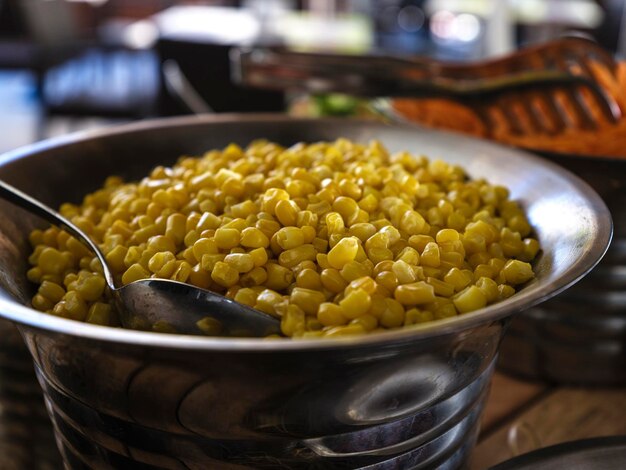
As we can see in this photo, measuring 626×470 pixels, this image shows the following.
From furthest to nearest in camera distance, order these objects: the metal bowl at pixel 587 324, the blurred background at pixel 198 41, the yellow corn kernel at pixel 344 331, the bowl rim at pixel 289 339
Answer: the blurred background at pixel 198 41 < the metal bowl at pixel 587 324 < the yellow corn kernel at pixel 344 331 < the bowl rim at pixel 289 339

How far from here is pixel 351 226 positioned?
0.83m

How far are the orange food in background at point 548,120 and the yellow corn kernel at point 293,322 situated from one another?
606 millimetres

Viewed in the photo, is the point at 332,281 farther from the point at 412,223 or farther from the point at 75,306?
the point at 75,306

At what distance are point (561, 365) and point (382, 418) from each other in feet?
1.98

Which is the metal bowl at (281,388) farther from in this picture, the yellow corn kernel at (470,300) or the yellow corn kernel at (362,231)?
the yellow corn kernel at (362,231)

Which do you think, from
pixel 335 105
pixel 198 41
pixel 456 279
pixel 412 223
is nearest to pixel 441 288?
pixel 456 279

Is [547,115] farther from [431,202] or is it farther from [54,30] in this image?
[54,30]

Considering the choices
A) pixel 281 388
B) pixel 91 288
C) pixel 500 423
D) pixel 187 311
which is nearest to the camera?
pixel 281 388

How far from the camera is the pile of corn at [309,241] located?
2.31 ft

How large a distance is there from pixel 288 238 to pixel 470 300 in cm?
21

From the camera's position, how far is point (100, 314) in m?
0.75

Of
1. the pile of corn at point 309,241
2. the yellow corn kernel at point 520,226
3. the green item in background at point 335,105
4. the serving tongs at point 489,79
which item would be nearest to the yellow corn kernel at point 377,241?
the pile of corn at point 309,241

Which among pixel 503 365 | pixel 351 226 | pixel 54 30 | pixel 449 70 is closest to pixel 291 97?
pixel 449 70

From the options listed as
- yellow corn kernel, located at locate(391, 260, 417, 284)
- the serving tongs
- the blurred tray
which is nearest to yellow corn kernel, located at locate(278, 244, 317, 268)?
yellow corn kernel, located at locate(391, 260, 417, 284)
